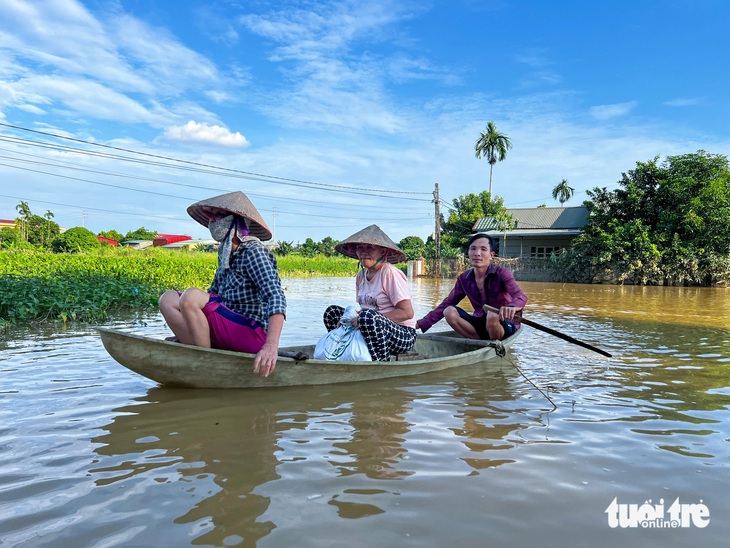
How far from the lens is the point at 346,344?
433 cm

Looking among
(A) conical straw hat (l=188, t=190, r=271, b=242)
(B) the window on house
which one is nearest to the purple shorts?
(A) conical straw hat (l=188, t=190, r=271, b=242)

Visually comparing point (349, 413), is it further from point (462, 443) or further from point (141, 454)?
point (141, 454)

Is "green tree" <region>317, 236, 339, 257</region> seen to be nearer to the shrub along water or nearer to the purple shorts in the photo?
the shrub along water

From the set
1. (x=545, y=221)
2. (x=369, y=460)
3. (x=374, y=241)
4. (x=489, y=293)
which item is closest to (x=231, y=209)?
(x=374, y=241)

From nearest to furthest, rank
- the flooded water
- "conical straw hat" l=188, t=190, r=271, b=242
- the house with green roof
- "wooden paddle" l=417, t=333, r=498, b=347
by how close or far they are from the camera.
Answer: the flooded water < "conical straw hat" l=188, t=190, r=271, b=242 < "wooden paddle" l=417, t=333, r=498, b=347 < the house with green roof

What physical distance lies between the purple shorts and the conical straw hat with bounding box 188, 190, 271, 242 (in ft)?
1.90

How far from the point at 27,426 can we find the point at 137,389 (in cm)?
93

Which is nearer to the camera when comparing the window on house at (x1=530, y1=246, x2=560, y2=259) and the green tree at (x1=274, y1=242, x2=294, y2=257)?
the window on house at (x1=530, y1=246, x2=560, y2=259)

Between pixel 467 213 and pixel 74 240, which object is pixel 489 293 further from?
pixel 74 240

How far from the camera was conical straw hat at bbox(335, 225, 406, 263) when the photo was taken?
4.38 m

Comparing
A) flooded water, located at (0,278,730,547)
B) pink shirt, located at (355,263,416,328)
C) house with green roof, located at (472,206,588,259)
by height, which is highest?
house with green roof, located at (472,206,588,259)

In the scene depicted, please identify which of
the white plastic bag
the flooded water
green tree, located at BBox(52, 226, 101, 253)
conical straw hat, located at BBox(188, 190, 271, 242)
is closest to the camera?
the flooded water

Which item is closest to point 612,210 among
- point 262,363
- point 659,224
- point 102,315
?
point 659,224

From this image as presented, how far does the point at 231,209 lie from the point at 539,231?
26.3 m
